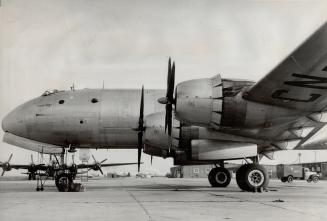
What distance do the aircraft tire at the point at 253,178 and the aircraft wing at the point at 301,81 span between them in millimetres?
2995

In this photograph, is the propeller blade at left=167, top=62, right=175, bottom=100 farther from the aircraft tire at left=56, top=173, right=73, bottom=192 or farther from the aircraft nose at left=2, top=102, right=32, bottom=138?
the aircraft nose at left=2, top=102, right=32, bottom=138

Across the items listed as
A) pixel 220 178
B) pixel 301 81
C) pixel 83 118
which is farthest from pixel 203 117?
pixel 220 178

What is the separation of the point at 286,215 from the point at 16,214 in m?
4.74

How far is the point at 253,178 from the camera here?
1399 cm

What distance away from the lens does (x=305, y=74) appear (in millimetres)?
10664

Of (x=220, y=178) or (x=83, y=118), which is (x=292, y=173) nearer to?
(x=220, y=178)

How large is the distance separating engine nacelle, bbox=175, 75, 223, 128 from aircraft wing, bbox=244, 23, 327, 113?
38.0 inches

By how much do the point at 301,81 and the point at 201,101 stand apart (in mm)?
3022

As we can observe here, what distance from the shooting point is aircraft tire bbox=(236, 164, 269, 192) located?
13.9 metres

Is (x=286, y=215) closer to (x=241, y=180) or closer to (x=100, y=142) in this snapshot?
(x=241, y=180)

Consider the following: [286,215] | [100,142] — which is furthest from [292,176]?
[286,215]

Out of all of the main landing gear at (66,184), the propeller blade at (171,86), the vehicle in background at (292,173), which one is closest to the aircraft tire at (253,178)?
the propeller blade at (171,86)

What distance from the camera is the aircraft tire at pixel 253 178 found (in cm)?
1390

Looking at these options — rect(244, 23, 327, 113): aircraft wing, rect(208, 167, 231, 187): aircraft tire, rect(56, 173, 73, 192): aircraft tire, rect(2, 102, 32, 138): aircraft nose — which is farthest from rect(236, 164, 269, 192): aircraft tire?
rect(2, 102, 32, 138): aircraft nose
